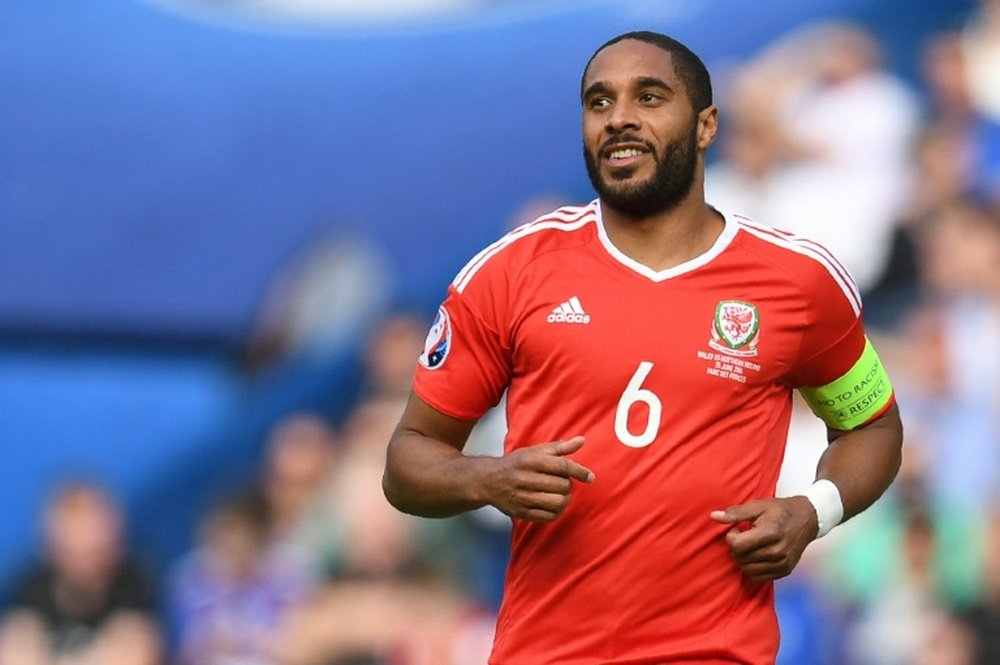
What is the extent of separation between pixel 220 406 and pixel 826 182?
3344 mm

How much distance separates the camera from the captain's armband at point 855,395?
4.15 metres

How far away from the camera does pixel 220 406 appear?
30.7 ft

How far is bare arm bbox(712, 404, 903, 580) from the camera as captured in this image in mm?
3748

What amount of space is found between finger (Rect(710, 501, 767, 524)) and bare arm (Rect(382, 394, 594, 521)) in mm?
315

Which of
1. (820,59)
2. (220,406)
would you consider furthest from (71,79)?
(820,59)

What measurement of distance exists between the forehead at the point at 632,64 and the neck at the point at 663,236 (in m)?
0.29

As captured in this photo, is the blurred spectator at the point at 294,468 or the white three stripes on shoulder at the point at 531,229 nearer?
the white three stripes on shoulder at the point at 531,229

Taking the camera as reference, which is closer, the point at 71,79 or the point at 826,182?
the point at 826,182

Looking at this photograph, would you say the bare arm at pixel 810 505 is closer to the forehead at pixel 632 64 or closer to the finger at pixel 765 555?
the finger at pixel 765 555

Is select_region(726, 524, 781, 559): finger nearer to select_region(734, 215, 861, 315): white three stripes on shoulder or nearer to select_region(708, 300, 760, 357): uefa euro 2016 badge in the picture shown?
select_region(708, 300, 760, 357): uefa euro 2016 badge

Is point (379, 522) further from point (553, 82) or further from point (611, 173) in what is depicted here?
point (611, 173)

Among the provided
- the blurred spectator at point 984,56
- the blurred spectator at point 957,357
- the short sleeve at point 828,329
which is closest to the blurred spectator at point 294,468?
the blurred spectator at point 957,357

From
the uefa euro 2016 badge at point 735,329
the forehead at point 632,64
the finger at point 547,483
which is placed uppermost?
the forehead at point 632,64

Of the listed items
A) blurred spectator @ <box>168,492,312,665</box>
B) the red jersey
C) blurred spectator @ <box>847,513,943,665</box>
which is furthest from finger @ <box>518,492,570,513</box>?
blurred spectator @ <box>168,492,312,665</box>
